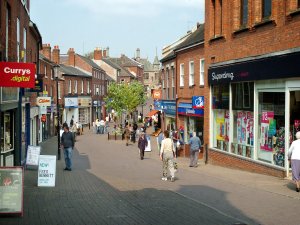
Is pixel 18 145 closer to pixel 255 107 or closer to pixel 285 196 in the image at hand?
pixel 255 107

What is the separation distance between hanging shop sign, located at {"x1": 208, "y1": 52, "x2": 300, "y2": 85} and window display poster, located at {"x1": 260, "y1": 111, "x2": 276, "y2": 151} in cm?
129

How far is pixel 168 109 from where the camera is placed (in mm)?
37250

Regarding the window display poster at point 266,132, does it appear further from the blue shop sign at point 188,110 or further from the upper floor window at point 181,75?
the upper floor window at point 181,75

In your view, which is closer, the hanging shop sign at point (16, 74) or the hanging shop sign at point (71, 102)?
the hanging shop sign at point (16, 74)

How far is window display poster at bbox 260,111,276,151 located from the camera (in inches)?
642

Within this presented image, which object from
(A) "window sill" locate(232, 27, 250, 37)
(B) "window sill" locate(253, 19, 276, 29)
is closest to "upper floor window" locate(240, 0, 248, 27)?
(A) "window sill" locate(232, 27, 250, 37)

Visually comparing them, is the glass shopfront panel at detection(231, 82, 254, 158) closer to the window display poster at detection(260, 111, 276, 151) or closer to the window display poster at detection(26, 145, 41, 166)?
the window display poster at detection(260, 111, 276, 151)

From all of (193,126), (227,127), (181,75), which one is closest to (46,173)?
(227,127)

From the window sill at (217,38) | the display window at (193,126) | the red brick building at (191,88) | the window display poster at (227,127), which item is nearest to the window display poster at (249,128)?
the window display poster at (227,127)

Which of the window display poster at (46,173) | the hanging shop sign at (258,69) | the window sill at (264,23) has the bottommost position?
the window display poster at (46,173)

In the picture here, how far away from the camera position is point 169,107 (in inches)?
1447

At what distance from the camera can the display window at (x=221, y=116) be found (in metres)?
20.5

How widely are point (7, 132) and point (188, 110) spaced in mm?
15669

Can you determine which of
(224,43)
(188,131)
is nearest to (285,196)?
(224,43)
